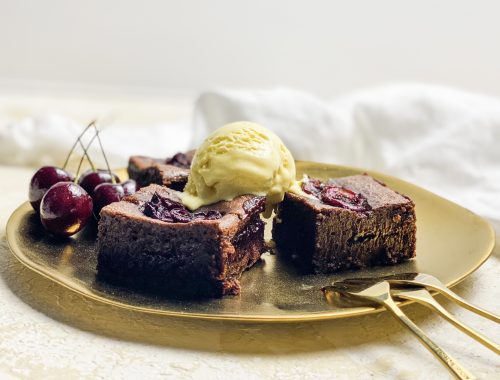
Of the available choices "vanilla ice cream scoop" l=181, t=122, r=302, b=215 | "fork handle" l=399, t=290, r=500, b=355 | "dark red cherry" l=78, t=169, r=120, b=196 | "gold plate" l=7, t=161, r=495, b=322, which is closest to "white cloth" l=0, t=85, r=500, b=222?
"gold plate" l=7, t=161, r=495, b=322

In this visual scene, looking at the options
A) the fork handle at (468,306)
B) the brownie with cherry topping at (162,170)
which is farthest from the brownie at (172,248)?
the fork handle at (468,306)

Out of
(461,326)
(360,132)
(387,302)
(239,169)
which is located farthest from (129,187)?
(360,132)

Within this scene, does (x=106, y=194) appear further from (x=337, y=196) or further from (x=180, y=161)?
(x=337, y=196)

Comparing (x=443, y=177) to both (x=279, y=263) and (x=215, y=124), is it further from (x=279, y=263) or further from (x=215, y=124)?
(x=279, y=263)

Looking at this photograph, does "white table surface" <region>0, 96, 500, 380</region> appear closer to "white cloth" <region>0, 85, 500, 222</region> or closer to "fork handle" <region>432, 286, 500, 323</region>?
"fork handle" <region>432, 286, 500, 323</region>

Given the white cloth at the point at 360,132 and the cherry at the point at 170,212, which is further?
the white cloth at the point at 360,132

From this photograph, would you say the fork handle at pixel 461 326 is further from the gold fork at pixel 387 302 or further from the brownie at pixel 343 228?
the brownie at pixel 343 228
